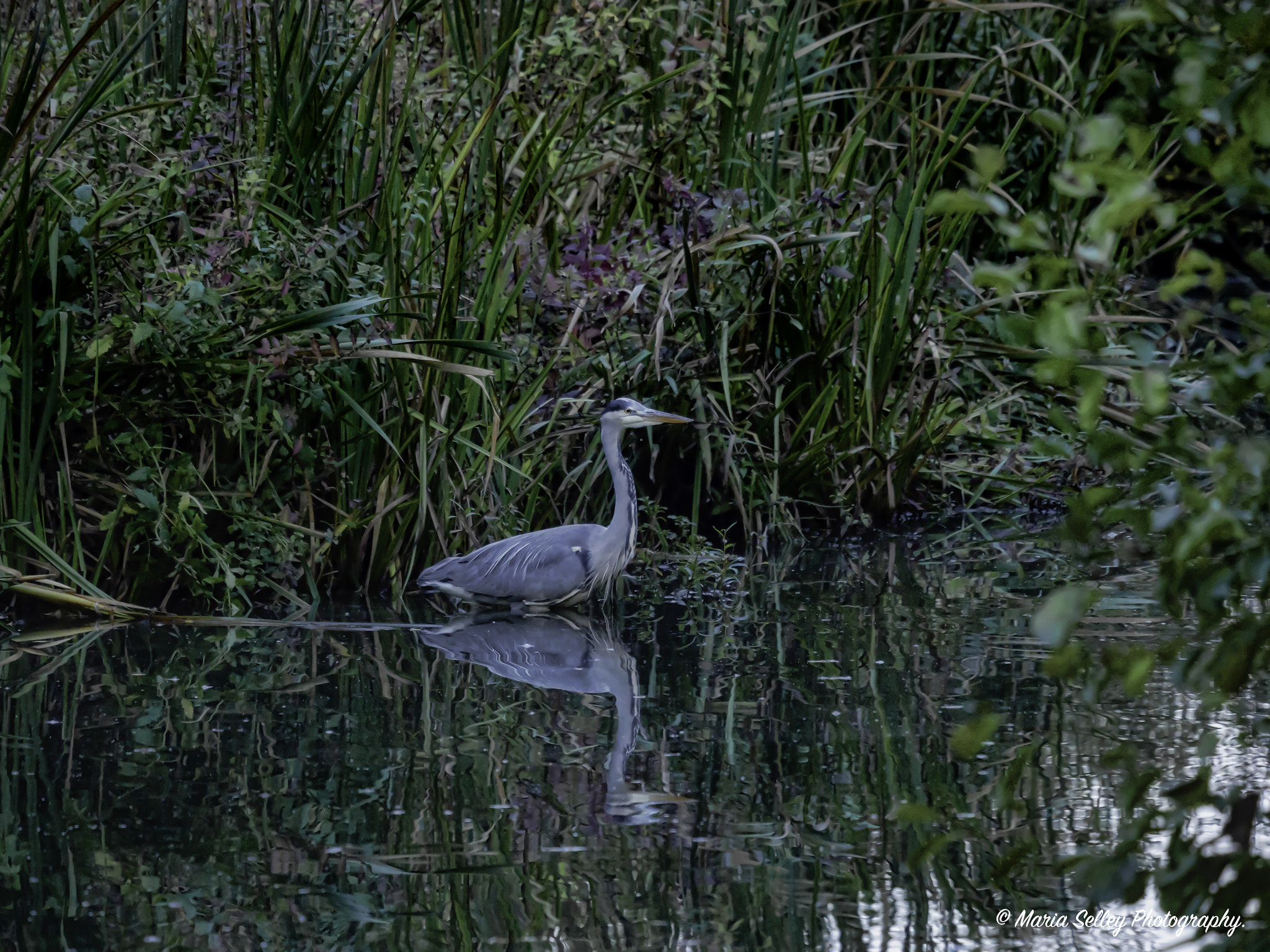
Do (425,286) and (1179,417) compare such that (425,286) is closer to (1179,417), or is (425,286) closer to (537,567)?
(537,567)

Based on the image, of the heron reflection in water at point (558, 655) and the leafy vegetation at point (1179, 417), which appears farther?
the heron reflection in water at point (558, 655)

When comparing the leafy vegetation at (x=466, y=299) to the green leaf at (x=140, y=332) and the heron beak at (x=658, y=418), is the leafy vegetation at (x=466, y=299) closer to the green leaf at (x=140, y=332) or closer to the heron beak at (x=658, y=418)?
the green leaf at (x=140, y=332)

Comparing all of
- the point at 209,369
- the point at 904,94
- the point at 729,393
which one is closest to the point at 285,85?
the point at 209,369

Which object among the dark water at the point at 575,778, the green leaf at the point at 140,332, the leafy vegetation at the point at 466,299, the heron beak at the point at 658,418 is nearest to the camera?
the dark water at the point at 575,778

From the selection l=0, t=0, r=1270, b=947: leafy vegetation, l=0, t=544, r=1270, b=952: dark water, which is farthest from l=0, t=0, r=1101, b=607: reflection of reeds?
l=0, t=544, r=1270, b=952: dark water

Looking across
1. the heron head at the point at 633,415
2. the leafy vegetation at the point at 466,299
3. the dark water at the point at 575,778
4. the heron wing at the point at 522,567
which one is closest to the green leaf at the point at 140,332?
the leafy vegetation at the point at 466,299

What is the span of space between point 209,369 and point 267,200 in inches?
25.7

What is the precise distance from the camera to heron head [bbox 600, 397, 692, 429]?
195 inches

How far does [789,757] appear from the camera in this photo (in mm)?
3080

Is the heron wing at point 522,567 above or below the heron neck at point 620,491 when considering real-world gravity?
below

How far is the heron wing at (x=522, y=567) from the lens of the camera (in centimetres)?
470

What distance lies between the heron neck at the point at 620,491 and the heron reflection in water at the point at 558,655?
0.93 ft

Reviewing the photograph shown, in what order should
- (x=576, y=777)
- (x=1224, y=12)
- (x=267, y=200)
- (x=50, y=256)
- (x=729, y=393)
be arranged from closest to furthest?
(x=1224, y=12) < (x=576, y=777) < (x=50, y=256) < (x=267, y=200) < (x=729, y=393)

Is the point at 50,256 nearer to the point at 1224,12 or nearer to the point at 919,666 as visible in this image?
the point at 919,666
